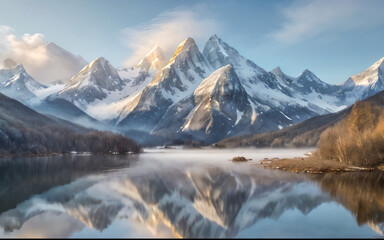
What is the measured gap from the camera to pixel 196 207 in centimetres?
4556

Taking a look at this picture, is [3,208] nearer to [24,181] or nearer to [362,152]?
[24,181]

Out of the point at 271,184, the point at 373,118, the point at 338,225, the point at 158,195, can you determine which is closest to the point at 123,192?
the point at 158,195

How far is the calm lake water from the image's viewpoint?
34.7 meters

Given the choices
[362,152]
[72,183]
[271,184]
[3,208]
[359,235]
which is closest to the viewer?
[359,235]

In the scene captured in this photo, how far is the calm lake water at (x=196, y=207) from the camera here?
114ft

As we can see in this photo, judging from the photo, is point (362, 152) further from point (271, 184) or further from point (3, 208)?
point (3, 208)

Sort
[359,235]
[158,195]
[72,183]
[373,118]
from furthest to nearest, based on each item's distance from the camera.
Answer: [373,118], [72,183], [158,195], [359,235]

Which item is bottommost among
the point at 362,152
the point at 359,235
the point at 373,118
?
the point at 359,235

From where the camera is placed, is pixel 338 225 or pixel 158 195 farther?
pixel 158 195

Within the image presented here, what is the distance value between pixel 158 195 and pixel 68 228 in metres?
20.1

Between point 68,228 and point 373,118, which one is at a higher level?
point 373,118

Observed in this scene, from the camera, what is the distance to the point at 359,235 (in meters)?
32.8

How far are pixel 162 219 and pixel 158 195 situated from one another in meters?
15.2

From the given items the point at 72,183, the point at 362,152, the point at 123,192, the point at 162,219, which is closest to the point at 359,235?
the point at 162,219
